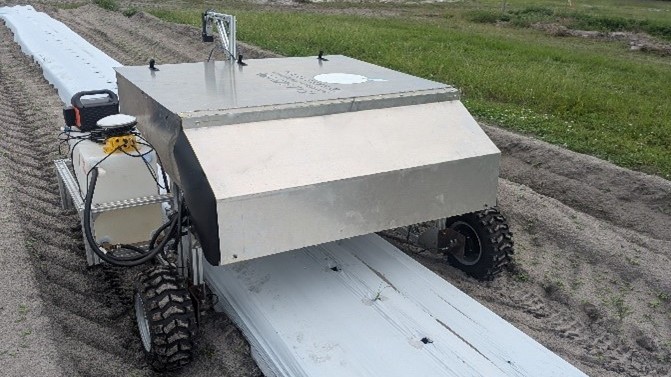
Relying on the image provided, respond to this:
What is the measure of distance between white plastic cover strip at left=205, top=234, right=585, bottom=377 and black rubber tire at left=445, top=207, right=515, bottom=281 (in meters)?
0.52

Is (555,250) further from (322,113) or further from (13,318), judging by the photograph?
(13,318)

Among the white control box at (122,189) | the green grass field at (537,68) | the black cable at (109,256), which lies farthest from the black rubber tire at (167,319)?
the green grass field at (537,68)

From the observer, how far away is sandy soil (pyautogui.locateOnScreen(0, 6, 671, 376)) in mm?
3646

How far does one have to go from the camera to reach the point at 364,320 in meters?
3.46

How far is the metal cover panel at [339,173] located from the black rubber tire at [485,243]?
37cm

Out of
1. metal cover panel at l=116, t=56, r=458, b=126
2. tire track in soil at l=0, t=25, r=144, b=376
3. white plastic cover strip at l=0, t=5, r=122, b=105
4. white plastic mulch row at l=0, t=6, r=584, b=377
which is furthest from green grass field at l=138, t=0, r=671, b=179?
tire track in soil at l=0, t=25, r=144, b=376

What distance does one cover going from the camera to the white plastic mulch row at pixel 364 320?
3.17m

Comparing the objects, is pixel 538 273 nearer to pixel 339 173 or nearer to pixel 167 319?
pixel 339 173

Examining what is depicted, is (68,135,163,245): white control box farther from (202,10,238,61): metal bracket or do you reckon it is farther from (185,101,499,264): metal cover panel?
(202,10,238,61): metal bracket

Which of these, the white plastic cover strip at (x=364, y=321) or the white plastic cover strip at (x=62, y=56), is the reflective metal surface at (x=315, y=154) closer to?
the white plastic cover strip at (x=364, y=321)

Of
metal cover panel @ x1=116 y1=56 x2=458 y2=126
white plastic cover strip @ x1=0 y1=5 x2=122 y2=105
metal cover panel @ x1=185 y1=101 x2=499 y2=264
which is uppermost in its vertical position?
metal cover panel @ x1=116 y1=56 x2=458 y2=126

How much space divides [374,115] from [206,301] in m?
1.49

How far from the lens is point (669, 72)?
41.8ft

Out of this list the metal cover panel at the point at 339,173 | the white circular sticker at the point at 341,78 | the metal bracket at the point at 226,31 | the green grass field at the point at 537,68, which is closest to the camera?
the metal cover panel at the point at 339,173
